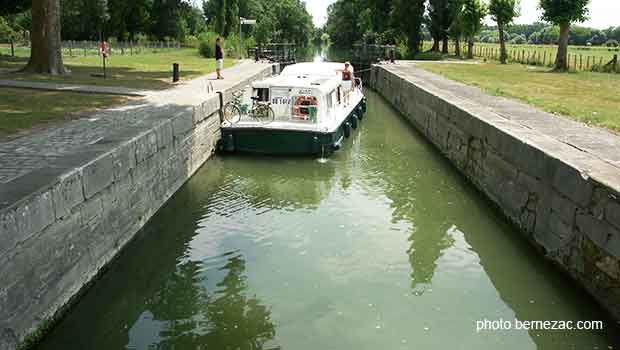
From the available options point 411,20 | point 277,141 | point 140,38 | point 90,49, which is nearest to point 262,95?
point 277,141

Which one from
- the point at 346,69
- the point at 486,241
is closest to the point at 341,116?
the point at 346,69

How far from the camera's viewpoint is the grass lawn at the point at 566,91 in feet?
44.5

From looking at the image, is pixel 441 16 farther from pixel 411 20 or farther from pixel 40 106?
pixel 40 106

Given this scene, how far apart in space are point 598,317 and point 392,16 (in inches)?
1860

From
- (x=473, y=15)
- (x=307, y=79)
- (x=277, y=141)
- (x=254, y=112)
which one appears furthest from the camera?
(x=473, y=15)

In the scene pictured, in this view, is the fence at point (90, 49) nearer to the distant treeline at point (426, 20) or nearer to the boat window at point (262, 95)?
the distant treeline at point (426, 20)

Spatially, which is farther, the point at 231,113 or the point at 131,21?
the point at 131,21

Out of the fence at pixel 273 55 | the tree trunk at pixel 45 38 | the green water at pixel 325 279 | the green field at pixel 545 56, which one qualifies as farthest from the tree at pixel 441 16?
the green water at pixel 325 279

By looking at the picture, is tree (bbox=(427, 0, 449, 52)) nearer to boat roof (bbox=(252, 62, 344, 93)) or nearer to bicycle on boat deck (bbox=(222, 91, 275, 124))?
boat roof (bbox=(252, 62, 344, 93))

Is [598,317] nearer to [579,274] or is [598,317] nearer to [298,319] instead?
[579,274]

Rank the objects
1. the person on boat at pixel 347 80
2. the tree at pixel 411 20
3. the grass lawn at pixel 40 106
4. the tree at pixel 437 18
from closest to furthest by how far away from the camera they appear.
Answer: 1. the grass lawn at pixel 40 106
2. the person on boat at pixel 347 80
3. the tree at pixel 437 18
4. the tree at pixel 411 20

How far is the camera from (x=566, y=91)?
749 inches

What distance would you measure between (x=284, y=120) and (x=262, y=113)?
2.10 feet

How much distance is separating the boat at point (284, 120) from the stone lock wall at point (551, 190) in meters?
3.46
